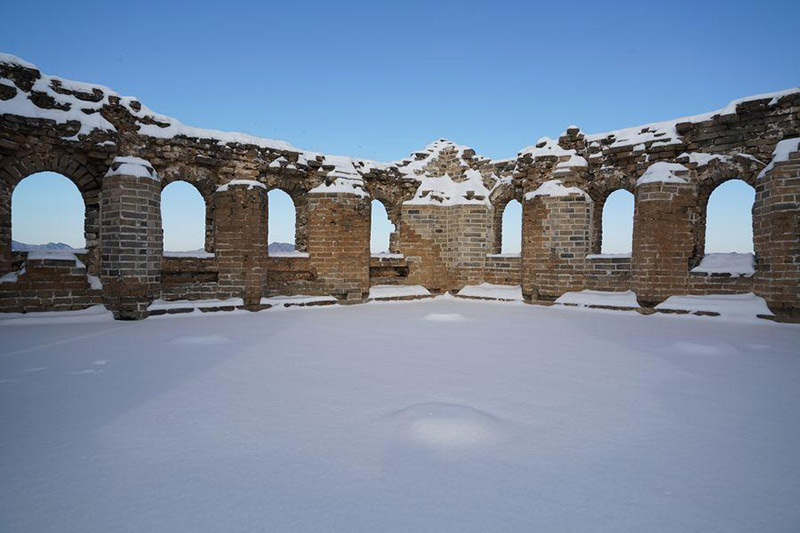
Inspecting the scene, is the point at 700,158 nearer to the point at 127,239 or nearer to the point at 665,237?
the point at 665,237

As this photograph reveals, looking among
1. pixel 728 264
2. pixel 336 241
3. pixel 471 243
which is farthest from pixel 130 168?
pixel 728 264

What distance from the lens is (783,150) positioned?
730 centimetres

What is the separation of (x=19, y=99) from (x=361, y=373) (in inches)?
313

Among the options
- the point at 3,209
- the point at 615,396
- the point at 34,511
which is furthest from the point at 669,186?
the point at 3,209

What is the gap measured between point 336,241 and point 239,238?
87.8 inches

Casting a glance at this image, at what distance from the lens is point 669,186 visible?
8.59m

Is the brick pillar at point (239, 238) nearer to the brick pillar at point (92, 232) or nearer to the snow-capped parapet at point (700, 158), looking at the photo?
the brick pillar at point (92, 232)

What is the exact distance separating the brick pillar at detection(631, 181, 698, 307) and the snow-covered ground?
372 cm

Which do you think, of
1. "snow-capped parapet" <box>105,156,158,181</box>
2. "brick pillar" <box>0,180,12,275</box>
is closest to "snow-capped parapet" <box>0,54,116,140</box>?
"snow-capped parapet" <box>105,156,158,181</box>

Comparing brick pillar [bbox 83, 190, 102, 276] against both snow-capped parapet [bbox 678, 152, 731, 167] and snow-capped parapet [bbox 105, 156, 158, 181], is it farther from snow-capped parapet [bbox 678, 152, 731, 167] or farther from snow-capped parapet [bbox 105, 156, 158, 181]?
snow-capped parapet [bbox 678, 152, 731, 167]

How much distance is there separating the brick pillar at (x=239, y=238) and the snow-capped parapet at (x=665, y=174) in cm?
828

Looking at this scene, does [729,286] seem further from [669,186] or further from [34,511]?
[34,511]

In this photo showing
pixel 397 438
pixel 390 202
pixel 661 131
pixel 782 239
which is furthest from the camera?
pixel 390 202

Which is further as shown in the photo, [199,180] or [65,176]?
[199,180]
